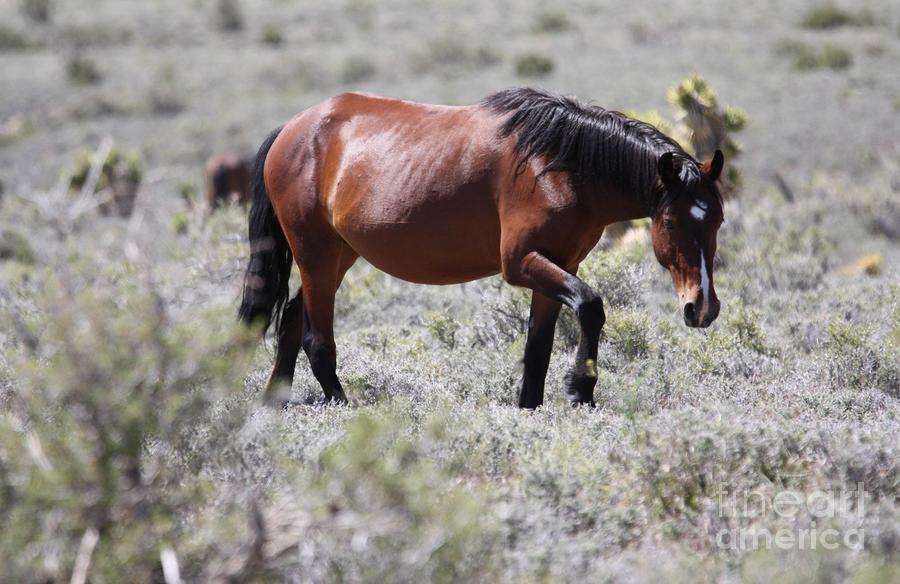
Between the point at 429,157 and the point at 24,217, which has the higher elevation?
the point at 429,157

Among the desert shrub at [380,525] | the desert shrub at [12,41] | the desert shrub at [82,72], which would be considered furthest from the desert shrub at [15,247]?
the desert shrub at [12,41]

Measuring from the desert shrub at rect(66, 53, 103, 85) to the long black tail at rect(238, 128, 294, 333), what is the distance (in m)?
24.9

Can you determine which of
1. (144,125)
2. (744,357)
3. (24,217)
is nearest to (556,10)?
(144,125)

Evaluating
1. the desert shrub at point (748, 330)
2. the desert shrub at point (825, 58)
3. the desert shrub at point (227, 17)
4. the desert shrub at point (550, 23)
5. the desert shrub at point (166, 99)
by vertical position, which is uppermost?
the desert shrub at point (748, 330)

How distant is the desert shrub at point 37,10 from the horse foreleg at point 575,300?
37.0 m

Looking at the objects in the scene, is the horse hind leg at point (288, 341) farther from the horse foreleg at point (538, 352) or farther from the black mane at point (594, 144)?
the black mane at point (594, 144)

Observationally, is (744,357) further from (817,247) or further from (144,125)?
(144,125)

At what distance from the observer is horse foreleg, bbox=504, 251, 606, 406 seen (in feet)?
18.3

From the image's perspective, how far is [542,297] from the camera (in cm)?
616

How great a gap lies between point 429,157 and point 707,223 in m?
1.73

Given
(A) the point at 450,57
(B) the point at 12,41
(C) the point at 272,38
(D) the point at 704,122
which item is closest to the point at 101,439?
(D) the point at 704,122

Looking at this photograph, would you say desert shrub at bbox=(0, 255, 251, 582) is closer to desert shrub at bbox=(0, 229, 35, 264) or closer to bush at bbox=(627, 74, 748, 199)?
bush at bbox=(627, 74, 748, 199)

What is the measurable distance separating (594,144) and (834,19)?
28.4 meters

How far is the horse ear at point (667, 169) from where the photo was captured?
545cm
